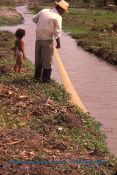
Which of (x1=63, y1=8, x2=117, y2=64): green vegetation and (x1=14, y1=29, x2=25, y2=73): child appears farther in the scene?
(x1=63, y1=8, x2=117, y2=64): green vegetation

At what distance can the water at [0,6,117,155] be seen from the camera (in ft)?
33.7

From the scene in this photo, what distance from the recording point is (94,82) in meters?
14.5

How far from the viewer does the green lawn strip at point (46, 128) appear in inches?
250

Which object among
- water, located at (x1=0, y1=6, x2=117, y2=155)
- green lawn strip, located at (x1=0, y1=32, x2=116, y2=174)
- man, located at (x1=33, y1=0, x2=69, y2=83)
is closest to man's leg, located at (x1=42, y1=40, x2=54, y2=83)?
man, located at (x1=33, y1=0, x2=69, y2=83)

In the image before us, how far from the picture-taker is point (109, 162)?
6.50 metres

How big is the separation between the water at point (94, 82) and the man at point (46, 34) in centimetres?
136

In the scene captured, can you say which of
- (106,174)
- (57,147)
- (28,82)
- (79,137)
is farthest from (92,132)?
(28,82)

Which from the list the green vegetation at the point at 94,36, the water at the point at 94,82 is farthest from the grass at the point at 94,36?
the water at the point at 94,82

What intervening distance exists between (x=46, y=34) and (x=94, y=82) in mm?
4357

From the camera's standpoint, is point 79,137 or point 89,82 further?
point 89,82

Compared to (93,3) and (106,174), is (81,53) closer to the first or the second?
(106,174)

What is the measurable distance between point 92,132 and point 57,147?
135 centimetres

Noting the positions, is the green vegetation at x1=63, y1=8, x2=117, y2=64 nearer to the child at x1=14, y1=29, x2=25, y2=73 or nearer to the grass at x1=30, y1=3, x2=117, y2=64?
the grass at x1=30, y1=3, x2=117, y2=64

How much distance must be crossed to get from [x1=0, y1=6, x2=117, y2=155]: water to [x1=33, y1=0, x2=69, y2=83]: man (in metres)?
1.36
